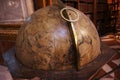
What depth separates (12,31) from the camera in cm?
333

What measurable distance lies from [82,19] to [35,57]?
16.9 inches

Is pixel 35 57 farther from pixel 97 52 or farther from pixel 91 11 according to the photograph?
pixel 91 11

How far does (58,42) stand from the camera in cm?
110

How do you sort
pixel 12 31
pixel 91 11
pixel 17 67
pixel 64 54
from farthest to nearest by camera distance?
pixel 91 11 → pixel 12 31 → pixel 17 67 → pixel 64 54

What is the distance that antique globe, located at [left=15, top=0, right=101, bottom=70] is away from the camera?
1094 millimetres

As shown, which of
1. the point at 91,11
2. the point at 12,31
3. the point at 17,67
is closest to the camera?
the point at 17,67

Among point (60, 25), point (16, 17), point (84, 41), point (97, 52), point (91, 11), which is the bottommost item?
point (91, 11)

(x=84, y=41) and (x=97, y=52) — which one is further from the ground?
(x=84, y=41)

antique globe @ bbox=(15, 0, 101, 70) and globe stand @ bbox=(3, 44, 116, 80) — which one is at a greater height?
antique globe @ bbox=(15, 0, 101, 70)

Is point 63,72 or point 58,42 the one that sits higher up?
point 58,42

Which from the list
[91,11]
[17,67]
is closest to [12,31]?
[17,67]

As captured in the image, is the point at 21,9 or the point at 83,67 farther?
the point at 21,9

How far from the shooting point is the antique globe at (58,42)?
1.09 meters

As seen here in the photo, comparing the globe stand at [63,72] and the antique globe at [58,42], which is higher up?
the antique globe at [58,42]
